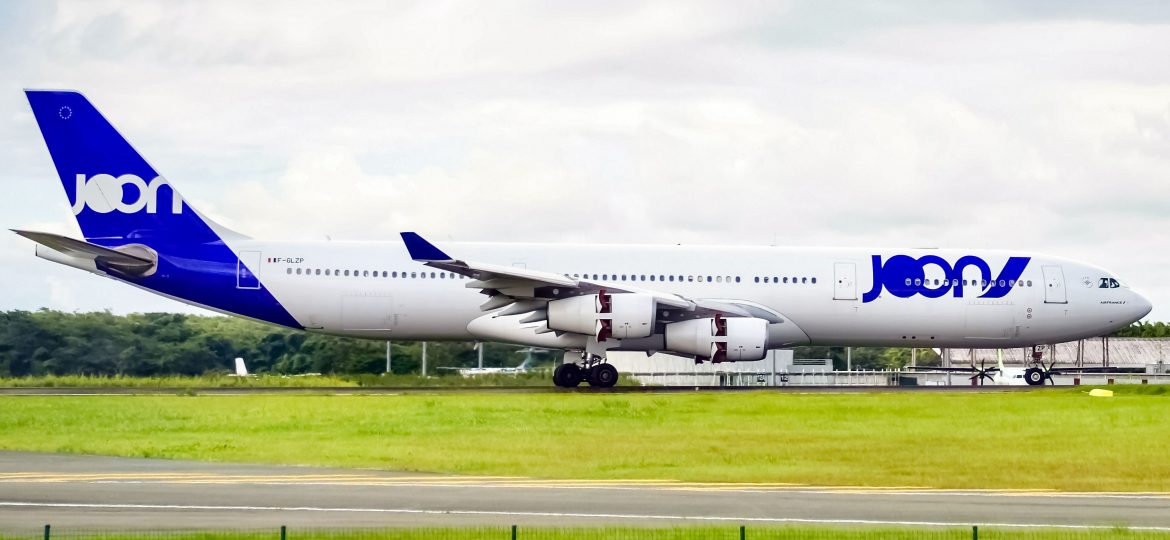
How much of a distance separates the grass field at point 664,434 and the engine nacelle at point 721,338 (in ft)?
4.73

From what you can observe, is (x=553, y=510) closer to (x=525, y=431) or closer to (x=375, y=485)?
(x=375, y=485)

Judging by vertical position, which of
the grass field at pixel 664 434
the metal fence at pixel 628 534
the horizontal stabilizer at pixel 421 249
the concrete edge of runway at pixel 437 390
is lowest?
the metal fence at pixel 628 534

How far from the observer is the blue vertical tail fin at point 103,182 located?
123 feet

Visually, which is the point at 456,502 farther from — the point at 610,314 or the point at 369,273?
the point at 369,273

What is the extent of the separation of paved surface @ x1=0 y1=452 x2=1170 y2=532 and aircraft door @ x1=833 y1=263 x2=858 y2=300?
18.6 m

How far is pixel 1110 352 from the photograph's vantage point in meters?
73.4

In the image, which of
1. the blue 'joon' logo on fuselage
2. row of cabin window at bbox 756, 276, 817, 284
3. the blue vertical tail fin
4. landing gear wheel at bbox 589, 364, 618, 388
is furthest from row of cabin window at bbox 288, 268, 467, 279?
the blue 'joon' logo on fuselage

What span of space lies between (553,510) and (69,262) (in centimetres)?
2360

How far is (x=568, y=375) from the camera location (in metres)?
36.8

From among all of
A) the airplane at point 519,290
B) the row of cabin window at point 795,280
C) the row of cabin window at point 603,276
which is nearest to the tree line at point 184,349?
the airplane at point 519,290

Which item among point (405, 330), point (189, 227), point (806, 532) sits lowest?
point (806, 532)

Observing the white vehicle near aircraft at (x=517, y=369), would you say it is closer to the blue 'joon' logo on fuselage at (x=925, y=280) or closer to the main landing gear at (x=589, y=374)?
the main landing gear at (x=589, y=374)

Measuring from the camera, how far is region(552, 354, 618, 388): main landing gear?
119 ft

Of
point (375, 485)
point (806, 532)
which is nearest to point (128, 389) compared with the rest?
point (375, 485)
